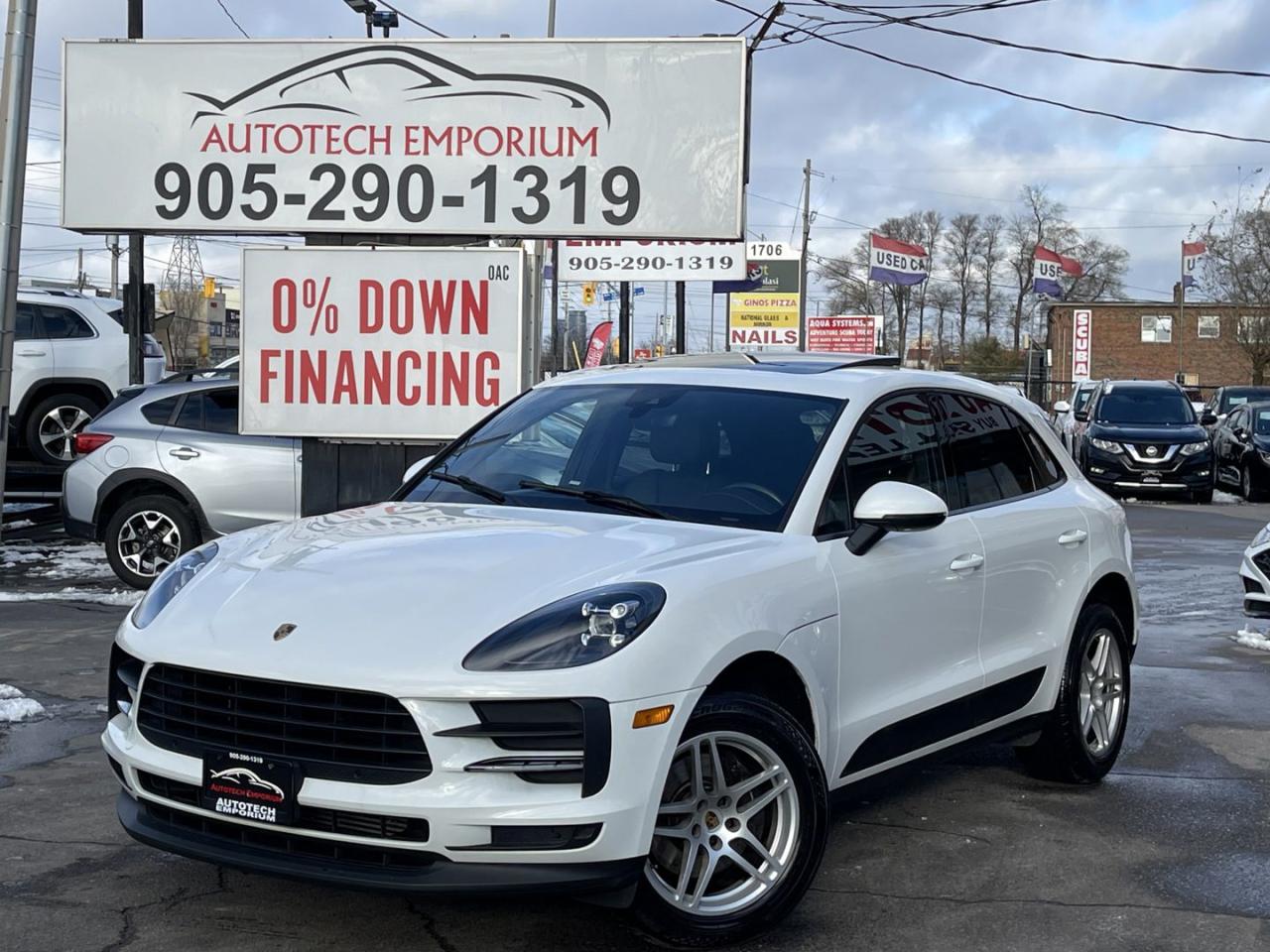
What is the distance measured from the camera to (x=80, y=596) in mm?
11164

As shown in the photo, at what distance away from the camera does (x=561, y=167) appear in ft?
42.9

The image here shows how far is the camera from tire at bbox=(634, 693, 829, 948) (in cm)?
400

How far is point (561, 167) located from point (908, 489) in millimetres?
8939

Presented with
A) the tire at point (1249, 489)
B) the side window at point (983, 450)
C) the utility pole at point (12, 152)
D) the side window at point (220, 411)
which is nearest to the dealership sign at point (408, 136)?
the utility pole at point (12, 152)

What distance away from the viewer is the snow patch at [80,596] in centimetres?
1094

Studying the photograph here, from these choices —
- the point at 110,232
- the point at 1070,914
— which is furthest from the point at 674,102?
the point at 1070,914

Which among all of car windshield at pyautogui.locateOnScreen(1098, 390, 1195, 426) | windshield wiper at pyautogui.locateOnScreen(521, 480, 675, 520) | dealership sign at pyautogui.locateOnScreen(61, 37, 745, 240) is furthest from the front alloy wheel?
car windshield at pyautogui.locateOnScreen(1098, 390, 1195, 426)

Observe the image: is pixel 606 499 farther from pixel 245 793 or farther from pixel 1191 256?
pixel 1191 256

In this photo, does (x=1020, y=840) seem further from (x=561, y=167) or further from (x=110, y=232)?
(x=110, y=232)

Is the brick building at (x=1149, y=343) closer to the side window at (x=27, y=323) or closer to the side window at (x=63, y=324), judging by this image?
the side window at (x=63, y=324)

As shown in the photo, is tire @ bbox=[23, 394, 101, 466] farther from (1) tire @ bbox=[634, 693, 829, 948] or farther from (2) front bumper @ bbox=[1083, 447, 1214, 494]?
(2) front bumper @ bbox=[1083, 447, 1214, 494]

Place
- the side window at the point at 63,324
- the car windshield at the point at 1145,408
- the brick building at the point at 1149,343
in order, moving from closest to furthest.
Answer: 1. the side window at the point at 63,324
2. the car windshield at the point at 1145,408
3. the brick building at the point at 1149,343

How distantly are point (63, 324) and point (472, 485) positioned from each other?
11.9 m

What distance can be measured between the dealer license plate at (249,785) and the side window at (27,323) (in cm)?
1280
